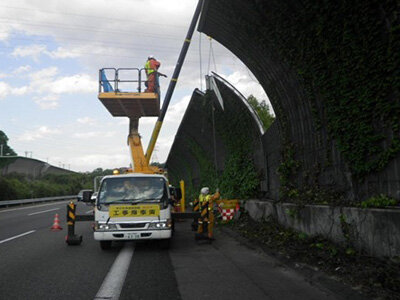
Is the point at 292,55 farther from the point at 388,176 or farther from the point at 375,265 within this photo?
the point at 375,265

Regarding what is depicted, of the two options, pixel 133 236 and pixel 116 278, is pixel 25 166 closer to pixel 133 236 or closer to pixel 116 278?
pixel 133 236

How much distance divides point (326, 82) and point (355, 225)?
9.17 ft

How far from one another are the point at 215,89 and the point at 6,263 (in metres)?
9.76

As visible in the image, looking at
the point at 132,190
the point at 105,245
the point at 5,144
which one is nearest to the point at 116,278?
the point at 105,245

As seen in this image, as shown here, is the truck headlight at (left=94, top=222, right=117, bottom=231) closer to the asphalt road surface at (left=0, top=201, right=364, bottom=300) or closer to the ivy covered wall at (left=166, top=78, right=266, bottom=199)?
the asphalt road surface at (left=0, top=201, right=364, bottom=300)

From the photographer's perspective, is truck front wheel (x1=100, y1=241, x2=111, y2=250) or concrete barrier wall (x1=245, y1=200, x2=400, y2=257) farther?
truck front wheel (x1=100, y1=241, x2=111, y2=250)

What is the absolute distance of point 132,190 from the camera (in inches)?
378

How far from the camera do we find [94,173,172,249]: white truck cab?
8.88m

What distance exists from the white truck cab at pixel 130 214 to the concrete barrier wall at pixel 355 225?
300 cm

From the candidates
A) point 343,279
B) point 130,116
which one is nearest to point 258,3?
point 343,279

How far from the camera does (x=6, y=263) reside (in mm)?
7531

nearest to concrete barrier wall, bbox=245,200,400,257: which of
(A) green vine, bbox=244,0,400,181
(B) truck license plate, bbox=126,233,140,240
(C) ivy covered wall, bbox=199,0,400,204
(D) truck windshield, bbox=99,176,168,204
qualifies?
(C) ivy covered wall, bbox=199,0,400,204

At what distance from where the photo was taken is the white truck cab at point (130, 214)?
8.88m

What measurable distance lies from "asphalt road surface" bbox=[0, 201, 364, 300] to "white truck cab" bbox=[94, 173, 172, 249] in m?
0.42
